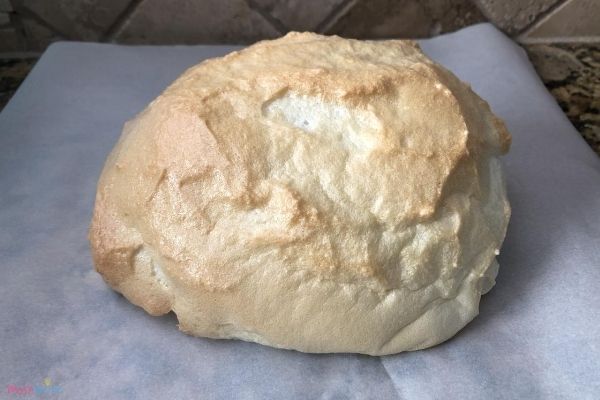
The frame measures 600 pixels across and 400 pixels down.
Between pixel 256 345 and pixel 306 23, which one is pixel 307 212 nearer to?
pixel 256 345

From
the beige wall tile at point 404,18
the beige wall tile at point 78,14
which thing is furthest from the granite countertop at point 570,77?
the beige wall tile at point 404,18

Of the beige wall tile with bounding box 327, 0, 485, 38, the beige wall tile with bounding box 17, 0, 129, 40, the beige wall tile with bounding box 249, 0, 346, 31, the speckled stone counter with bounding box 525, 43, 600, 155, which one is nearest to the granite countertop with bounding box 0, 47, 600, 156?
the speckled stone counter with bounding box 525, 43, 600, 155

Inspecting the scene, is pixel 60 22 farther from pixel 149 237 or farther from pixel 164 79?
pixel 149 237

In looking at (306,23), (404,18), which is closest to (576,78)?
(404,18)

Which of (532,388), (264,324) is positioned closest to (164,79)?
(264,324)

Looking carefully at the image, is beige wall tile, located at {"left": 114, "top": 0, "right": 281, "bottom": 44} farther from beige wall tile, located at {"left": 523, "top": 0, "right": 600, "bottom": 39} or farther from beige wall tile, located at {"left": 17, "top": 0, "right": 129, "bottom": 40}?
beige wall tile, located at {"left": 523, "top": 0, "right": 600, "bottom": 39}

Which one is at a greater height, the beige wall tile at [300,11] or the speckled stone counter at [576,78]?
the beige wall tile at [300,11]

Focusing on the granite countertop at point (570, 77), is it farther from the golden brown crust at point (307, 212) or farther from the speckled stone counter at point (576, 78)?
the golden brown crust at point (307, 212)
